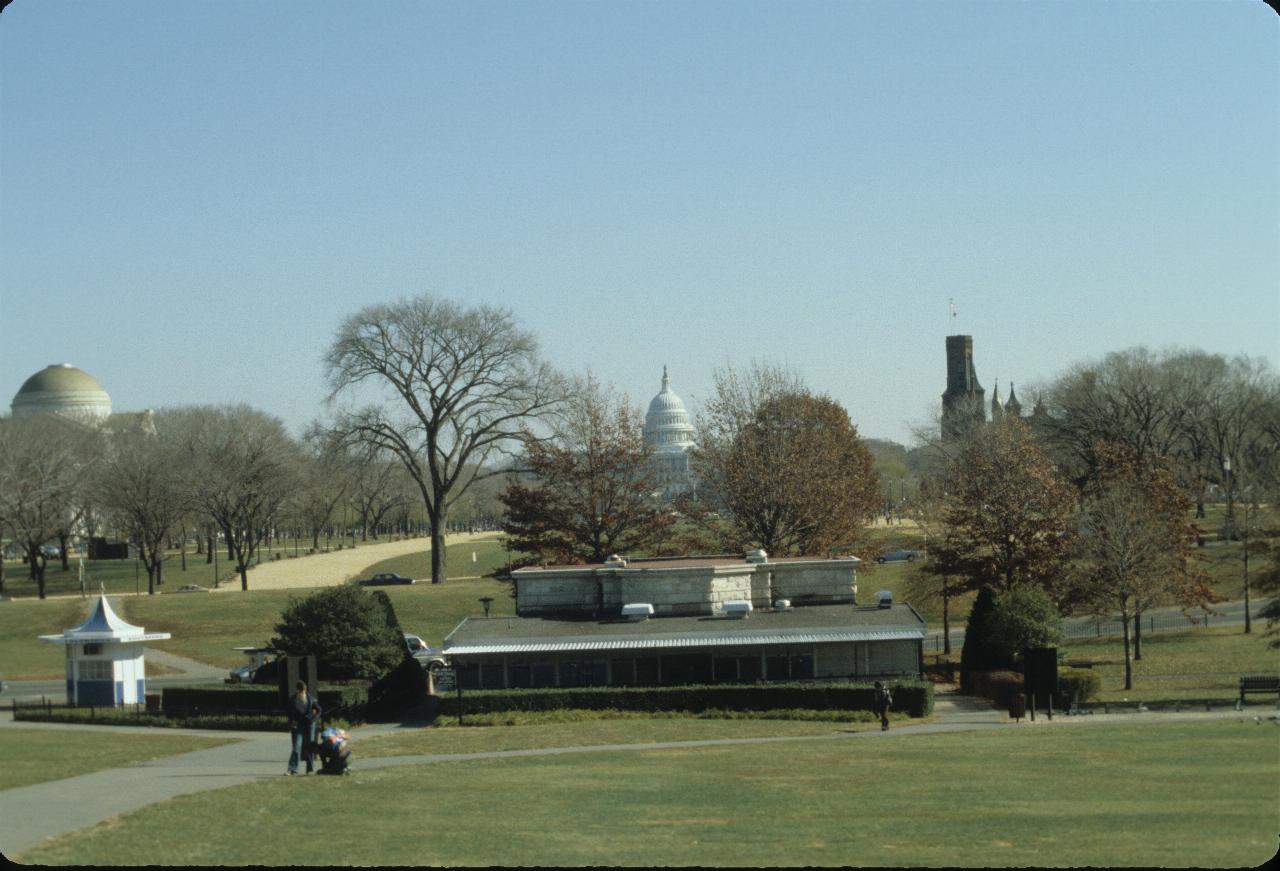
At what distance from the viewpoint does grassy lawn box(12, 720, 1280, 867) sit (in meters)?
17.2

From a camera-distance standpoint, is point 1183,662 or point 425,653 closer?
point 1183,662

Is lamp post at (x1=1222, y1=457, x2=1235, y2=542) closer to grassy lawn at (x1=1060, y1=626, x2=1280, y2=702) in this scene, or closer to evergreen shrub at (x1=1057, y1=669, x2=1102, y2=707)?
grassy lawn at (x1=1060, y1=626, x2=1280, y2=702)

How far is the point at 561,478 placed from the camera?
69.8 metres

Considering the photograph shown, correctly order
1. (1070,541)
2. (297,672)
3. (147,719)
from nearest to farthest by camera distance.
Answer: (297,672) < (147,719) < (1070,541)

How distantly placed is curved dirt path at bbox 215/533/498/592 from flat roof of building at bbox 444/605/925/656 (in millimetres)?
36516

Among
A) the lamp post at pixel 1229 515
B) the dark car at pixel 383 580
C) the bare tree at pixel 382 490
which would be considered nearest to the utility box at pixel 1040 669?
the lamp post at pixel 1229 515

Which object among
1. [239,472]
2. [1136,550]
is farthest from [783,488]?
[239,472]

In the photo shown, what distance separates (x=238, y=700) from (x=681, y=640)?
13089 millimetres

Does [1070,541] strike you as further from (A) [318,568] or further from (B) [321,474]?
(B) [321,474]

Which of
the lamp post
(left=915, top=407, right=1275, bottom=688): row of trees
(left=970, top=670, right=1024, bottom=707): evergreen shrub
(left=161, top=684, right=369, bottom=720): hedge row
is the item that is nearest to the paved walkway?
(left=970, top=670, right=1024, bottom=707): evergreen shrub

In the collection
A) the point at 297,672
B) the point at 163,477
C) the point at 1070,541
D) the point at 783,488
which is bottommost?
the point at 297,672

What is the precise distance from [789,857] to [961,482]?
50791 mm

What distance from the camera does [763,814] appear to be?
20969mm

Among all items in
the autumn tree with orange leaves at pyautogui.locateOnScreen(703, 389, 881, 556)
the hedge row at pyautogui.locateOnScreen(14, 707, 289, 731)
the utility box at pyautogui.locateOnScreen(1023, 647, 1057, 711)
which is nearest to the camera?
the utility box at pyautogui.locateOnScreen(1023, 647, 1057, 711)
